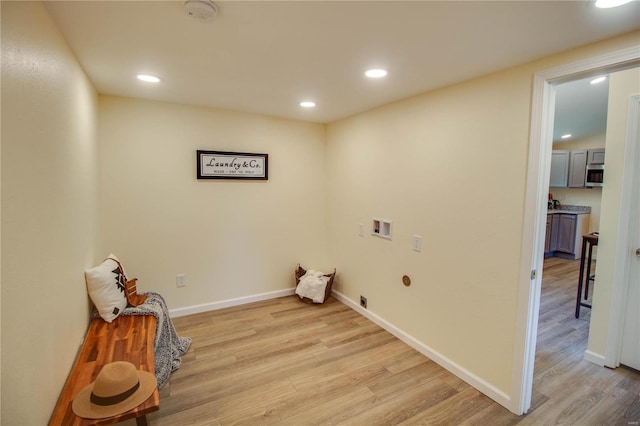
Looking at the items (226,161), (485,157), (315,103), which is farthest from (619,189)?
(226,161)

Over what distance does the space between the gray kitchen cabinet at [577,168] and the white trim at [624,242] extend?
14.6 feet

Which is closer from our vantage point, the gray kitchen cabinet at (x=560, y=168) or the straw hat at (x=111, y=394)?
the straw hat at (x=111, y=394)

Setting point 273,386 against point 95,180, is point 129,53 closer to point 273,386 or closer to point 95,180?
point 95,180

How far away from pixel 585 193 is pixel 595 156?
2.70 feet

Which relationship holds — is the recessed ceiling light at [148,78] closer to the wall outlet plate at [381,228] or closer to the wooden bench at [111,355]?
the wooden bench at [111,355]

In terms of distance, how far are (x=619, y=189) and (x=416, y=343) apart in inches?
79.9

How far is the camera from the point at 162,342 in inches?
93.7

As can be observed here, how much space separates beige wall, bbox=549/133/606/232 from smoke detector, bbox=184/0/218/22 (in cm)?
719

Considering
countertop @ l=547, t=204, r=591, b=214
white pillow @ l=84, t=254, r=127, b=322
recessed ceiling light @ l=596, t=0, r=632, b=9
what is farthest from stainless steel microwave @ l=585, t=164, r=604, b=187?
white pillow @ l=84, t=254, r=127, b=322

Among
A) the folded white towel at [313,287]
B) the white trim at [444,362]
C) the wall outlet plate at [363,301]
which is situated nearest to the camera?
the white trim at [444,362]

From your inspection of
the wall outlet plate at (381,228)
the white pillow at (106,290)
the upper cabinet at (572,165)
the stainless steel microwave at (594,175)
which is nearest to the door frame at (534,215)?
the wall outlet plate at (381,228)

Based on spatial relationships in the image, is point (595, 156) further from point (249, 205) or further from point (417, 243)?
point (249, 205)

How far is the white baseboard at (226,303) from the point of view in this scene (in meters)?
3.33

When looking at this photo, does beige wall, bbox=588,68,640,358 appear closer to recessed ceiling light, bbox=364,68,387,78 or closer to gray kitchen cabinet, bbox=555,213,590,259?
recessed ceiling light, bbox=364,68,387,78
